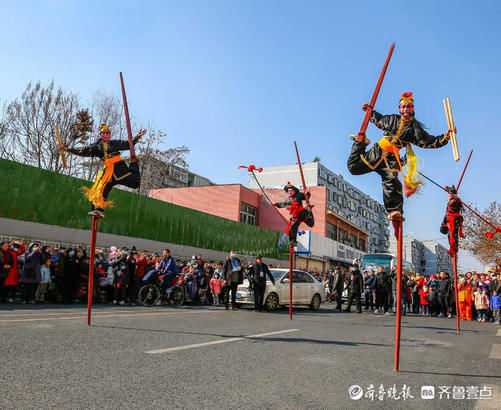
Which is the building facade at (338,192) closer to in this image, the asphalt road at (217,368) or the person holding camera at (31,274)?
the person holding camera at (31,274)

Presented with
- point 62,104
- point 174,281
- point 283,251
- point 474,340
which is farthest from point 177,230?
point 474,340

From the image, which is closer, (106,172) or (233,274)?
(106,172)

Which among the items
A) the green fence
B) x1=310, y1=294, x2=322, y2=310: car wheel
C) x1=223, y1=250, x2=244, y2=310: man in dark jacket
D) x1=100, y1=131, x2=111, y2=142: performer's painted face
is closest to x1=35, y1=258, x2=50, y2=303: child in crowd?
the green fence

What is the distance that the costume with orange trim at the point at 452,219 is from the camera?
11.8 meters

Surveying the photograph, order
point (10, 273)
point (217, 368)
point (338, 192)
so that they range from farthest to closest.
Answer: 1. point (338, 192)
2. point (10, 273)
3. point (217, 368)

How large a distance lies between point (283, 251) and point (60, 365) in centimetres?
3327

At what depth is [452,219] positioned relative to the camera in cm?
1197

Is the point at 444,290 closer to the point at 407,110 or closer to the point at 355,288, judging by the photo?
the point at 355,288

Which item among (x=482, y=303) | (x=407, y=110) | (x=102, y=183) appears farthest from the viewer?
(x=482, y=303)

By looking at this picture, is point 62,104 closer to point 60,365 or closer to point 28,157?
point 28,157

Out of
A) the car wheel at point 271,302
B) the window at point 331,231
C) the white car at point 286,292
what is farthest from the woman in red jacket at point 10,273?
the window at point 331,231

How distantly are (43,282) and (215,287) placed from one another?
263 inches

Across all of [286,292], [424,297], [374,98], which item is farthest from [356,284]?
[374,98]

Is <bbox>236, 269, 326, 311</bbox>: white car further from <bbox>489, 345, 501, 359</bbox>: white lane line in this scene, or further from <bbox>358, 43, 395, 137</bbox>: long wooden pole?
<bbox>358, 43, 395, 137</bbox>: long wooden pole
